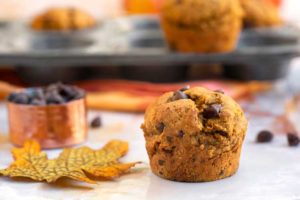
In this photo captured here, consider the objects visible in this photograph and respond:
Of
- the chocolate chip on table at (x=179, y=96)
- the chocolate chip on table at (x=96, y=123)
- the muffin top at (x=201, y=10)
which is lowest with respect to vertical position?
the chocolate chip on table at (x=96, y=123)

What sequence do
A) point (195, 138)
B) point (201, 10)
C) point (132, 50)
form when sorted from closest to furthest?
point (195, 138) < point (201, 10) < point (132, 50)

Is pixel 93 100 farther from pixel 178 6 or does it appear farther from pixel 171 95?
pixel 171 95

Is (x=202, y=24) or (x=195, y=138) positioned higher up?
(x=202, y=24)

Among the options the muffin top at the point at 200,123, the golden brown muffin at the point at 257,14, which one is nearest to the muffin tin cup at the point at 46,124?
the muffin top at the point at 200,123

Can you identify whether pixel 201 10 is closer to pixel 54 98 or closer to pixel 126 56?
pixel 126 56

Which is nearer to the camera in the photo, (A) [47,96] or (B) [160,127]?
(B) [160,127]

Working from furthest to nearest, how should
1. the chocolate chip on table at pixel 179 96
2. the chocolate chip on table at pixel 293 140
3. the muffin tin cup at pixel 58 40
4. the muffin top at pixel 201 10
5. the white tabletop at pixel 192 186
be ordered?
the muffin tin cup at pixel 58 40
the muffin top at pixel 201 10
the chocolate chip on table at pixel 293 140
the chocolate chip on table at pixel 179 96
the white tabletop at pixel 192 186

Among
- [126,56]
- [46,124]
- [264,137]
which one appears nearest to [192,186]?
[264,137]

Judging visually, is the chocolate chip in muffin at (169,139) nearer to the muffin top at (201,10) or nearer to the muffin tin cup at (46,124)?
the muffin tin cup at (46,124)
